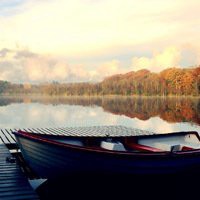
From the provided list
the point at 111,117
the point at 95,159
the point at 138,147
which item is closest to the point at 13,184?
the point at 95,159

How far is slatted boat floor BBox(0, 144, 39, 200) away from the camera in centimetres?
970

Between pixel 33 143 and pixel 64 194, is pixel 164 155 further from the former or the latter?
pixel 33 143

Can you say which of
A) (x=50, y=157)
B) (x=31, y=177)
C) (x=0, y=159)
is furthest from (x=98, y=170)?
(x=0, y=159)

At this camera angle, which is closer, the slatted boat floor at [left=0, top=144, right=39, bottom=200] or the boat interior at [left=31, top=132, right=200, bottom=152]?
the slatted boat floor at [left=0, top=144, right=39, bottom=200]

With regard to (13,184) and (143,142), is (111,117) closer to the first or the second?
(143,142)

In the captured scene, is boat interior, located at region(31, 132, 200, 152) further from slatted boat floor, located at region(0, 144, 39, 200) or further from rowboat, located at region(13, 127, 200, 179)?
slatted boat floor, located at region(0, 144, 39, 200)

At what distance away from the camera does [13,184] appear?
10.8m

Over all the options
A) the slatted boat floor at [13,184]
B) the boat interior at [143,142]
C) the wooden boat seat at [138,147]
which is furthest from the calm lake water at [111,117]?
the slatted boat floor at [13,184]

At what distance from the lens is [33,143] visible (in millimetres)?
12258

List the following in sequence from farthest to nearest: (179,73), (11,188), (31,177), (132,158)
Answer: (179,73), (31,177), (132,158), (11,188)

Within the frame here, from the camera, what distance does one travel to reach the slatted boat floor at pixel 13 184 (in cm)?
970

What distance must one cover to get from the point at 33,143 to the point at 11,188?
87.0 inches

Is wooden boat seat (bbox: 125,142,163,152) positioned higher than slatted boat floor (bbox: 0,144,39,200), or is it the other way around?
wooden boat seat (bbox: 125,142,163,152)

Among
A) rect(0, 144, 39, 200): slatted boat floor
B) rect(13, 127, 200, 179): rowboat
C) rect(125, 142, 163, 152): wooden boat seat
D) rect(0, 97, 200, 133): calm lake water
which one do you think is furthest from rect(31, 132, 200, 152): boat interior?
rect(0, 97, 200, 133): calm lake water
